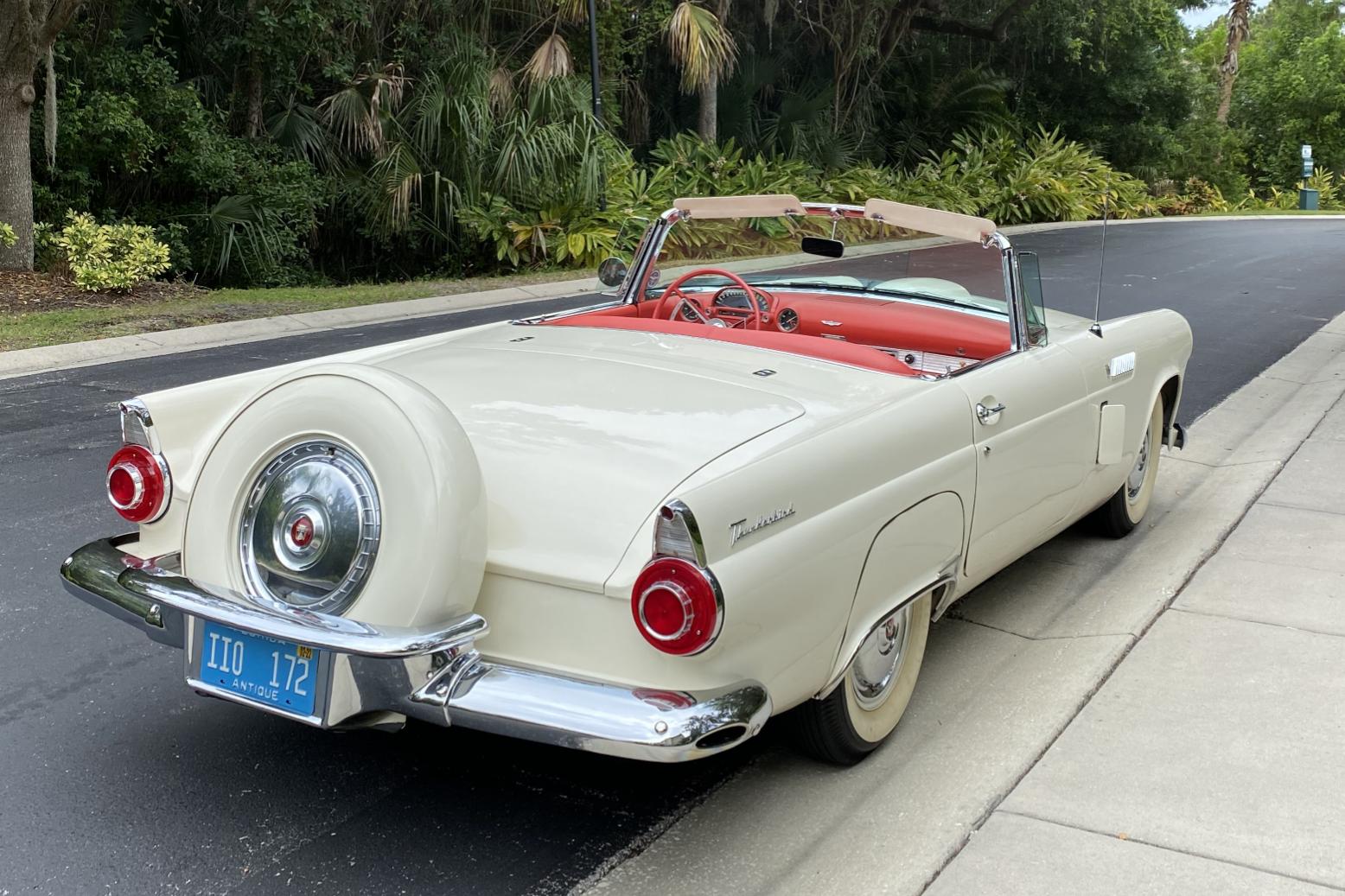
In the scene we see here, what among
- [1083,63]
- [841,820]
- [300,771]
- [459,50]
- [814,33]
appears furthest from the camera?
[1083,63]

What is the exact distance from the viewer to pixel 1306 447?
673cm

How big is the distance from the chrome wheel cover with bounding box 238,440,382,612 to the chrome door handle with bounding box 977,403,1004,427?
1.79 meters

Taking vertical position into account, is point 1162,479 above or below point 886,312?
below

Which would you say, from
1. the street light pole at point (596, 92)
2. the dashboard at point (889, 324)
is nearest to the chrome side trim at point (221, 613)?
the dashboard at point (889, 324)

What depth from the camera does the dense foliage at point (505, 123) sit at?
52.9ft

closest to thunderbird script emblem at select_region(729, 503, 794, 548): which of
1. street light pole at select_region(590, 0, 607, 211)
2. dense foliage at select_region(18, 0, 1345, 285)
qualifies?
dense foliage at select_region(18, 0, 1345, 285)

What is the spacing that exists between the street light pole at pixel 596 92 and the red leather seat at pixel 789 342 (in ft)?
48.2

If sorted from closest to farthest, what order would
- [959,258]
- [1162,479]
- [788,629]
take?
1. [788,629]
2. [959,258]
3. [1162,479]

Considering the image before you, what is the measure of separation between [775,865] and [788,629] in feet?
1.90

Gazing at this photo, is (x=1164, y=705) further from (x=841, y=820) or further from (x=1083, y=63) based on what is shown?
(x=1083, y=63)

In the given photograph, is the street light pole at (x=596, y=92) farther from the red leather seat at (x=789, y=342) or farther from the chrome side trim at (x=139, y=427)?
the chrome side trim at (x=139, y=427)

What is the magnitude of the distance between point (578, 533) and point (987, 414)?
1468 millimetres

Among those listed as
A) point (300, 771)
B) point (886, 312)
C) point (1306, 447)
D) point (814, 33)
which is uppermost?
point (814, 33)

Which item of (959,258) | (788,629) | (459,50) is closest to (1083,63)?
(459,50)
